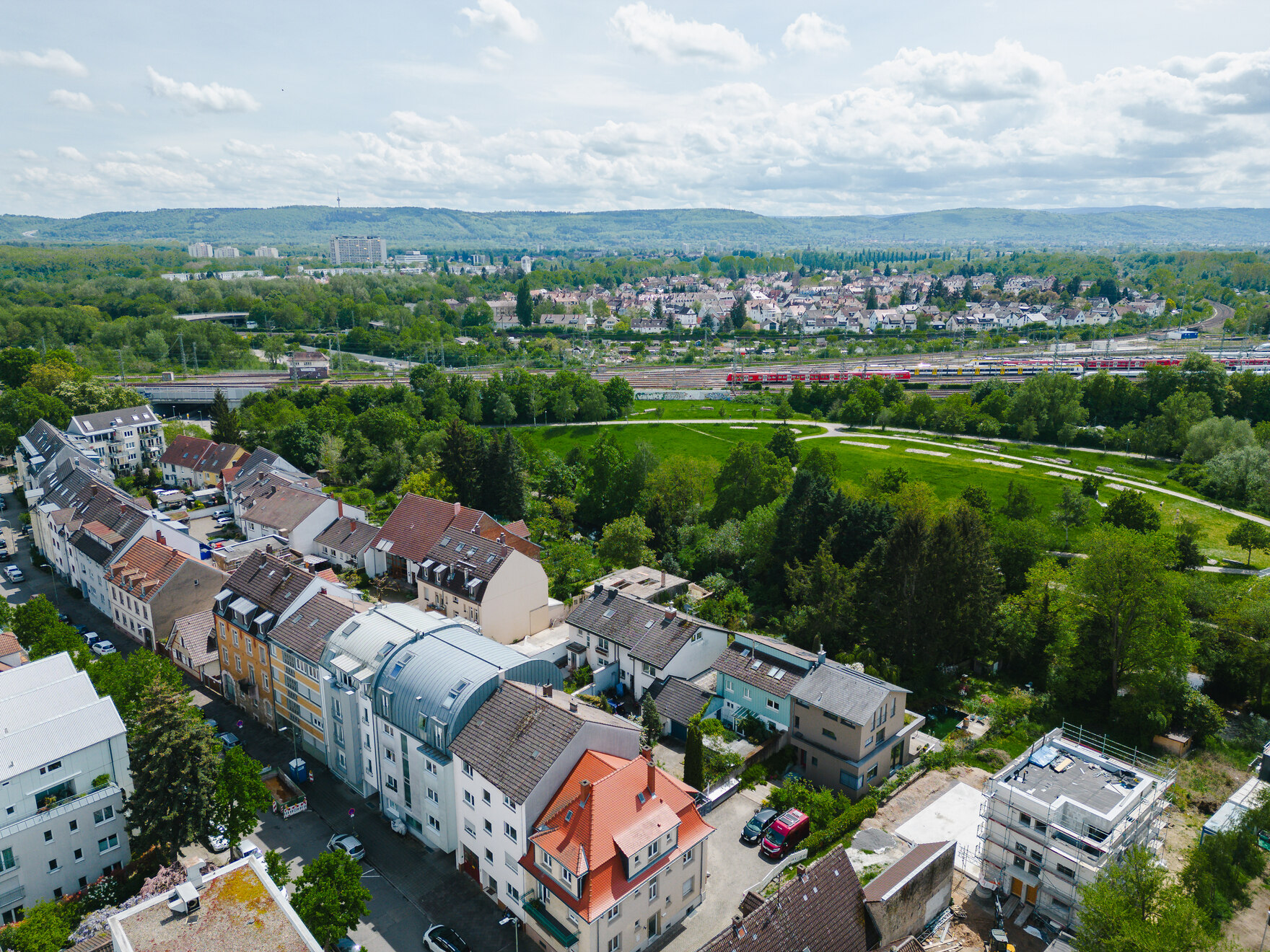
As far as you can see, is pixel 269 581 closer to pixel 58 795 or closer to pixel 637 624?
pixel 58 795

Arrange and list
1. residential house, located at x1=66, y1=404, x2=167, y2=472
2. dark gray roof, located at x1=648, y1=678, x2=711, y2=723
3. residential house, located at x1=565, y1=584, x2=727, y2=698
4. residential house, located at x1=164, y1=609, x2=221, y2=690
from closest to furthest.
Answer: dark gray roof, located at x1=648, y1=678, x2=711, y2=723
residential house, located at x1=565, y1=584, x2=727, y2=698
residential house, located at x1=164, y1=609, x2=221, y2=690
residential house, located at x1=66, y1=404, x2=167, y2=472

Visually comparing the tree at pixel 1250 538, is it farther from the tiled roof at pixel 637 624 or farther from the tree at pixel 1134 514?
the tiled roof at pixel 637 624

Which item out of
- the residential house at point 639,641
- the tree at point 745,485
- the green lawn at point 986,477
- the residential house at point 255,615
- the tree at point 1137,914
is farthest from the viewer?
the green lawn at point 986,477

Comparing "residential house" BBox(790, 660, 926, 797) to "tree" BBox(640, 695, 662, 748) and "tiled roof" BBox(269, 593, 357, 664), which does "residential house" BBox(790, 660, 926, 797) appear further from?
"tiled roof" BBox(269, 593, 357, 664)

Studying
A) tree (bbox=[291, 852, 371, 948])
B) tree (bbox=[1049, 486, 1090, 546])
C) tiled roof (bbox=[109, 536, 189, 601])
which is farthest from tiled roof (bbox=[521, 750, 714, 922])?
tree (bbox=[1049, 486, 1090, 546])

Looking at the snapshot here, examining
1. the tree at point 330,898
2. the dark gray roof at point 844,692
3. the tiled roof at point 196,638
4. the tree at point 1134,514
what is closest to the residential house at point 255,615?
the tiled roof at point 196,638

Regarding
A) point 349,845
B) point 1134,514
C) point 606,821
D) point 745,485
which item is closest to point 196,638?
point 349,845
